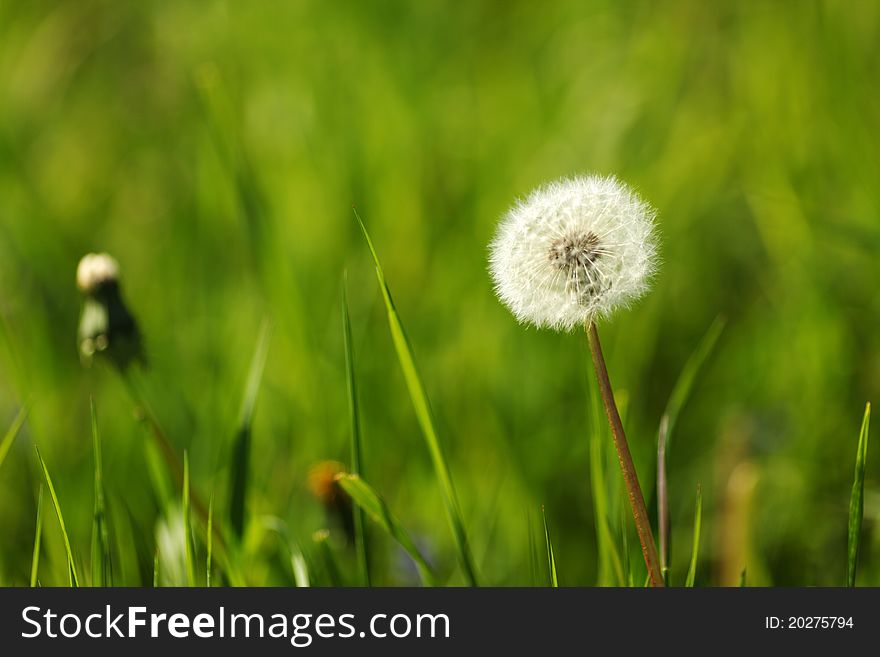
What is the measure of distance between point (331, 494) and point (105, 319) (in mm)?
509

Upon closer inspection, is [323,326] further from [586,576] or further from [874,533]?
[874,533]

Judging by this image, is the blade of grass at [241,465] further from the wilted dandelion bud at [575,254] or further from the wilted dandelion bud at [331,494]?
the wilted dandelion bud at [575,254]

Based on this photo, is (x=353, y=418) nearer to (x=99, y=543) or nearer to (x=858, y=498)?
(x=99, y=543)

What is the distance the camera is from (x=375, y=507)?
112 cm

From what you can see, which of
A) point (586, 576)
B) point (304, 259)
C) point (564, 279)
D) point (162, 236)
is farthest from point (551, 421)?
point (162, 236)

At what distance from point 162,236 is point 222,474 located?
3.52ft

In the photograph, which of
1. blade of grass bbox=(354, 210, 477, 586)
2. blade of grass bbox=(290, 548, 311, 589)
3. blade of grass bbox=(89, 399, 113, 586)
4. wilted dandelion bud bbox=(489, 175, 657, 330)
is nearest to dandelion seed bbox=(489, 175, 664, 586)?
wilted dandelion bud bbox=(489, 175, 657, 330)

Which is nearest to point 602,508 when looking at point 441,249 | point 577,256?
point 577,256

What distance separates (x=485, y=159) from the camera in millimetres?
2486

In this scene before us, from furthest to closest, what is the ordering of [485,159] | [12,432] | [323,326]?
1. [485,159]
2. [323,326]
3. [12,432]

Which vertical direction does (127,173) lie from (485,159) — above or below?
above
